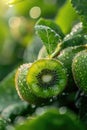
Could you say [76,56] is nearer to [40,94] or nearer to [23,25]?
[40,94]

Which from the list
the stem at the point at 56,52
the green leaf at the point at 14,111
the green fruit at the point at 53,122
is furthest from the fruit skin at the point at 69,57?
the green leaf at the point at 14,111

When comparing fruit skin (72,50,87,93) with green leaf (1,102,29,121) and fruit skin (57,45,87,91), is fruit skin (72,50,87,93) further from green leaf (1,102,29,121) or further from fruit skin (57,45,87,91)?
green leaf (1,102,29,121)

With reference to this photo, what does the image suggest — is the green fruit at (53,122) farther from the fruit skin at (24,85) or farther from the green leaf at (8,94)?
the green leaf at (8,94)

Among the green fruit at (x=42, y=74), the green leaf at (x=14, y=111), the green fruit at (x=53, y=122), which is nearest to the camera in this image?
the green fruit at (x=53, y=122)

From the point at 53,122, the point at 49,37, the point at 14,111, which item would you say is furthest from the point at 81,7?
the point at 14,111

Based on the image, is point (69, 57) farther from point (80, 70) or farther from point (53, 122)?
point (53, 122)

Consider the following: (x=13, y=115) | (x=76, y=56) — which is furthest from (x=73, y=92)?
(x=13, y=115)

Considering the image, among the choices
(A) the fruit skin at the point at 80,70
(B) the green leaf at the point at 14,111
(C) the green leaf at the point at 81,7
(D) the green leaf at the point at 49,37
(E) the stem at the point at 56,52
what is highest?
(C) the green leaf at the point at 81,7
